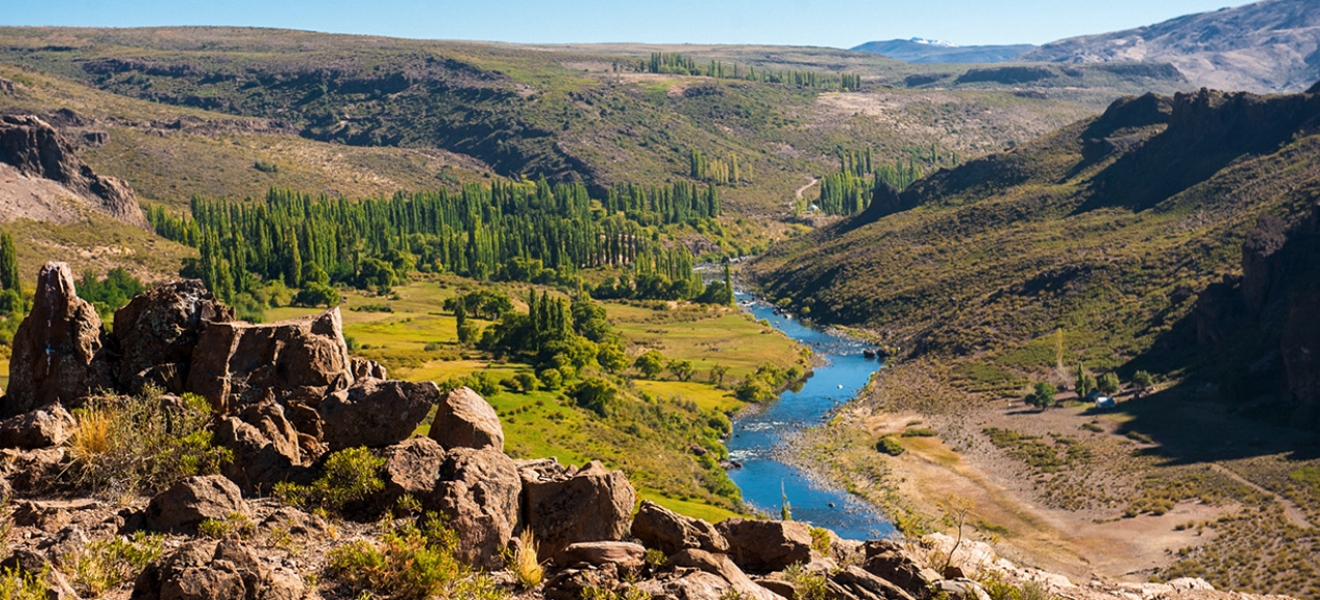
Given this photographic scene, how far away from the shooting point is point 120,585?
70.0ft

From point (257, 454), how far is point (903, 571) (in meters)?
14.5

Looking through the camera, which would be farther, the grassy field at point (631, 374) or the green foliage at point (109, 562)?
the grassy field at point (631, 374)

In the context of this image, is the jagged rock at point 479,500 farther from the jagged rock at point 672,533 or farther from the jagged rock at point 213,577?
the jagged rock at point 213,577

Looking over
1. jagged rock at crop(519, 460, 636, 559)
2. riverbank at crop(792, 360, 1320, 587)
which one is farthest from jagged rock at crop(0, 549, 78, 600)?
riverbank at crop(792, 360, 1320, 587)

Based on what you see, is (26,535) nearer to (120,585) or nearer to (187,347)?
(120,585)

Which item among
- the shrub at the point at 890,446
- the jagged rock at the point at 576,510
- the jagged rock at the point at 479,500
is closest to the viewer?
the jagged rock at the point at 479,500

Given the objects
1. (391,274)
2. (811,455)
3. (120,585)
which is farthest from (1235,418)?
(391,274)

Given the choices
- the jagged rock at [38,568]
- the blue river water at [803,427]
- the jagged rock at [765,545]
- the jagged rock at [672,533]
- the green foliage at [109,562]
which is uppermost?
the jagged rock at [38,568]

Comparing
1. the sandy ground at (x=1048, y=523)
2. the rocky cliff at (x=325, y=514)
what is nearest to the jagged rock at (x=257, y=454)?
the rocky cliff at (x=325, y=514)

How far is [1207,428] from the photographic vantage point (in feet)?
354

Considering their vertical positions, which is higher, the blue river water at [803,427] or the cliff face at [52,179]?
the cliff face at [52,179]

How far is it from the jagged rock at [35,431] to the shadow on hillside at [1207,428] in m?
92.8

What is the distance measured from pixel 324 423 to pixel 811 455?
279ft

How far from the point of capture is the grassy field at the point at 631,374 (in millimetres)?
97000
